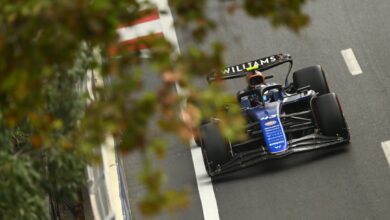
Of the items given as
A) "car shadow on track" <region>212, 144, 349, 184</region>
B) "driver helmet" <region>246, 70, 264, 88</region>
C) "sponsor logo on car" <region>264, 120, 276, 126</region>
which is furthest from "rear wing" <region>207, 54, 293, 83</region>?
"car shadow on track" <region>212, 144, 349, 184</region>

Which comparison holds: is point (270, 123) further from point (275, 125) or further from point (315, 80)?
point (315, 80)

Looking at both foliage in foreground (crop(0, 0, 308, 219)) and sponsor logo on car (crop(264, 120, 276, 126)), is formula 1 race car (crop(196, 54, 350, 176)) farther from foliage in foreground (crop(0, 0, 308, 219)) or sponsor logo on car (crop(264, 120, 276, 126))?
foliage in foreground (crop(0, 0, 308, 219))

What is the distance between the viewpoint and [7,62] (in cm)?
487

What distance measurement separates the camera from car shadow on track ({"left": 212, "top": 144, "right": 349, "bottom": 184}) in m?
11.9

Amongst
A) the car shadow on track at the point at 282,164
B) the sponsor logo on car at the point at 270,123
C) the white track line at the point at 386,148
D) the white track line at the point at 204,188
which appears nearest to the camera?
the sponsor logo on car at the point at 270,123

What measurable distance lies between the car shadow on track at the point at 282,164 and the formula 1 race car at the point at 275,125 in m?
0.31

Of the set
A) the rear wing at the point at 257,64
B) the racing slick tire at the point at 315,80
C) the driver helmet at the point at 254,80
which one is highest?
the rear wing at the point at 257,64

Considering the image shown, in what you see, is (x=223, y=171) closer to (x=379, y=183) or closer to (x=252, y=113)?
(x=252, y=113)

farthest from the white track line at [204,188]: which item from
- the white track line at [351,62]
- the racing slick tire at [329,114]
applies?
the white track line at [351,62]

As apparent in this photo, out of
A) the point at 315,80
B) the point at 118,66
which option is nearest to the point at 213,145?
the point at 315,80

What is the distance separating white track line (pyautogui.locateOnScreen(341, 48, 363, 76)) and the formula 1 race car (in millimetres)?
1449

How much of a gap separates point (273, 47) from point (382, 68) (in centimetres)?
196

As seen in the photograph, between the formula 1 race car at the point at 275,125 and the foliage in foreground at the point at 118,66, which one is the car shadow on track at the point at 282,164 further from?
the foliage in foreground at the point at 118,66

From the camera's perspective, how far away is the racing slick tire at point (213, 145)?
11297 mm
